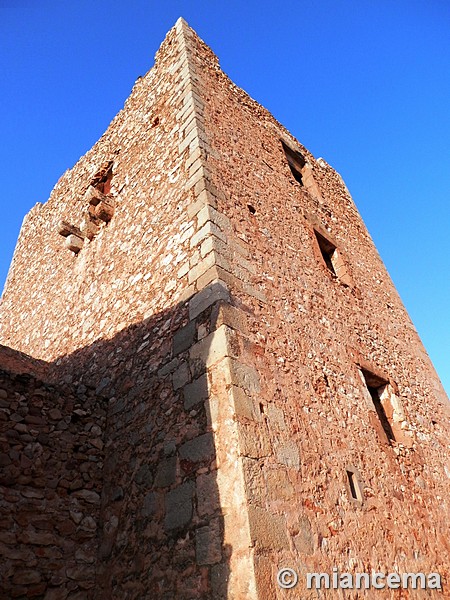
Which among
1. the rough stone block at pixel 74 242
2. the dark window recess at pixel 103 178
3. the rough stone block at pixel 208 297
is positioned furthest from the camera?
the dark window recess at pixel 103 178

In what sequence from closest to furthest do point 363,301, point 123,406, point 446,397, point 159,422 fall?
point 159,422 < point 123,406 < point 363,301 < point 446,397

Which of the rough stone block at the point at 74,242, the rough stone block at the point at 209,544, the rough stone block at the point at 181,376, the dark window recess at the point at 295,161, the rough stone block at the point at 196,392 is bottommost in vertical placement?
the rough stone block at the point at 209,544

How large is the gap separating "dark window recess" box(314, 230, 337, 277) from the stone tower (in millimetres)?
52

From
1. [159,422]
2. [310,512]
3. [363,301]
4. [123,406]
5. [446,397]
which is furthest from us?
[446,397]

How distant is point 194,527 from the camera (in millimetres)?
2943

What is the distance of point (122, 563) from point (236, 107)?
5.99 meters

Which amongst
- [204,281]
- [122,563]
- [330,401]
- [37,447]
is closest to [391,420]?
[330,401]

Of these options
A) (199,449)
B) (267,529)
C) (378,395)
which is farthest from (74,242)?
(267,529)

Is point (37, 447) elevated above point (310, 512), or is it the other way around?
point (37, 447)

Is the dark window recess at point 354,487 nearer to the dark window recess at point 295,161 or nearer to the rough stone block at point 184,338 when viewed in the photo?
the rough stone block at point 184,338

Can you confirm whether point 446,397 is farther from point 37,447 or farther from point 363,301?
point 37,447

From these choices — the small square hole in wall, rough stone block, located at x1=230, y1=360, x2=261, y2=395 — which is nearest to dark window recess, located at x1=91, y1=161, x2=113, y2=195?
rough stone block, located at x1=230, y1=360, x2=261, y2=395

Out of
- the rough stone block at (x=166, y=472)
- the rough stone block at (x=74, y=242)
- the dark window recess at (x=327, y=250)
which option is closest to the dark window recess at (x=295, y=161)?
the dark window recess at (x=327, y=250)

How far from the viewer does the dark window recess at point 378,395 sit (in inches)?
→ 204
